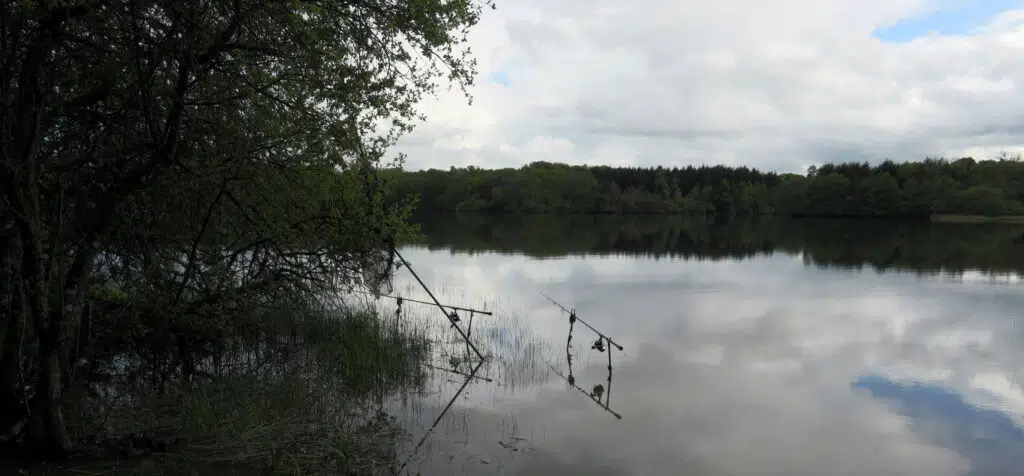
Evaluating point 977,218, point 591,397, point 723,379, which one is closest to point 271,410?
point 591,397

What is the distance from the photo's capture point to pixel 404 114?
11000 mm

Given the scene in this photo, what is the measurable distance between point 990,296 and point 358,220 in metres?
28.6

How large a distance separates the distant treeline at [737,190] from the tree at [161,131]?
9627cm

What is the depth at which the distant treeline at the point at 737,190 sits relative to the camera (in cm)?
11538

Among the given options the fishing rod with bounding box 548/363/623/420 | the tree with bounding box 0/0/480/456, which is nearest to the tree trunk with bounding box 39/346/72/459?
the tree with bounding box 0/0/480/456

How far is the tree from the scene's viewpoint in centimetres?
665

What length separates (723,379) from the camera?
Result: 14773 millimetres

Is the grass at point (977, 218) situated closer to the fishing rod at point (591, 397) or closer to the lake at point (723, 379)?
the lake at point (723, 379)

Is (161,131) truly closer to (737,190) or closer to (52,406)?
(52,406)

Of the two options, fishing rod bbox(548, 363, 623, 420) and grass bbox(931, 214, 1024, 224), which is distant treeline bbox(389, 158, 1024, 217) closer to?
grass bbox(931, 214, 1024, 224)

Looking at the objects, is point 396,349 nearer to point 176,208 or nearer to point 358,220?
point 358,220

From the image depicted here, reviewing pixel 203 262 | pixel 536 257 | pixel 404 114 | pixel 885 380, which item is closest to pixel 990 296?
pixel 885 380

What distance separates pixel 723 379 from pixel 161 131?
40.5ft

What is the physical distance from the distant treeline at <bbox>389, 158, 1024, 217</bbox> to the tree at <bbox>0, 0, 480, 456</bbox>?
96.3m
